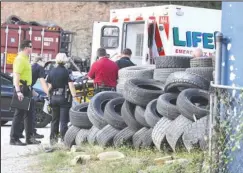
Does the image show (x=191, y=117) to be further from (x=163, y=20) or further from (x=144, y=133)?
(x=163, y=20)

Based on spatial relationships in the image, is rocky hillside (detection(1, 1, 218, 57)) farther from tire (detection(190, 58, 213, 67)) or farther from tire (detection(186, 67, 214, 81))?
tire (detection(186, 67, 214, 81))

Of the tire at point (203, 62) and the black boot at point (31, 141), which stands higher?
the tire at point (203, 62)

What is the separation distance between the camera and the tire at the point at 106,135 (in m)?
9.46

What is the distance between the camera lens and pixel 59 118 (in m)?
11.7

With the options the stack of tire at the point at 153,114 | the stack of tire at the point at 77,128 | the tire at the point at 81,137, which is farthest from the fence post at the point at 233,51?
the stack of tire at the point at 77,128

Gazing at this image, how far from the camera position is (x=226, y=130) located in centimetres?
614

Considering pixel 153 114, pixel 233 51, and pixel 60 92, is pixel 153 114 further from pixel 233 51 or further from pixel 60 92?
pixel 60 92

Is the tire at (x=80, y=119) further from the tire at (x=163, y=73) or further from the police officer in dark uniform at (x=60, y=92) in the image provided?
the tire at (x=163, y=73)

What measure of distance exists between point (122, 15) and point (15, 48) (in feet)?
25.6

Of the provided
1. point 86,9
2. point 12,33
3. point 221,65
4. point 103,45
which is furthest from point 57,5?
point 221,65

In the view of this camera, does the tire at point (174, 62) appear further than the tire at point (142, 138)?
Yes

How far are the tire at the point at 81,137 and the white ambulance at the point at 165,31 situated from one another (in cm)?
803

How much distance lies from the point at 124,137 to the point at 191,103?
139 centimetres

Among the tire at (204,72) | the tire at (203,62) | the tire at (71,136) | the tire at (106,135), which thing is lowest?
the tire at (71,136)
